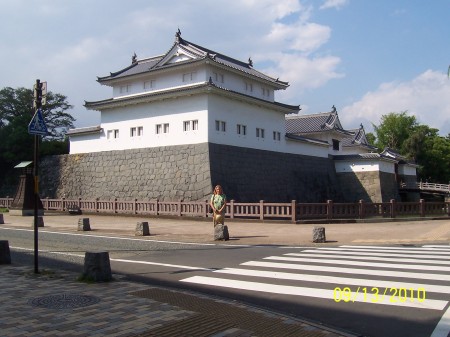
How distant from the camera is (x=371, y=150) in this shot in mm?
55594

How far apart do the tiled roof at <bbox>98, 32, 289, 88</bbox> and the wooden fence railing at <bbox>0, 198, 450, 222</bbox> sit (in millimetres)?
10438

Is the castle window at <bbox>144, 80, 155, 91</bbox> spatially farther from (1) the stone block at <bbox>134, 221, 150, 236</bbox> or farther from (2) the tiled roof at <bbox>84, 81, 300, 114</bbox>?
(1) the stone block at <bbox>134, 221, 150, 236</bbox>

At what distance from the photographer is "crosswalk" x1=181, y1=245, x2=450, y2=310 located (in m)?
6.64

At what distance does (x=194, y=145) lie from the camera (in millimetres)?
29484

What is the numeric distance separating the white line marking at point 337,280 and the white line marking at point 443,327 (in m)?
1.23

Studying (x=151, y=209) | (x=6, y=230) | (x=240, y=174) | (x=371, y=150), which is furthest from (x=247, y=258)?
(x=371, y=150)

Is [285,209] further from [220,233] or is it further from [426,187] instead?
[426,187]

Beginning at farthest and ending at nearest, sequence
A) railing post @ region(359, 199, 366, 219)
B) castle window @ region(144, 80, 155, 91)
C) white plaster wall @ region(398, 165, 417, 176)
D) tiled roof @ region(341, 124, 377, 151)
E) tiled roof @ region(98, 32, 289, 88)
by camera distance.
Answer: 1. tiled roof @ region(341, 124, 377, 151)
2. white plaster wall @ region(398, 165, 417, 176)
3. castle window @ region(144, 80, 155, 91)
4. tiled roof @ region(98, 32, 289, 88)
5. railing post @ region(359, 199, 366, 219)

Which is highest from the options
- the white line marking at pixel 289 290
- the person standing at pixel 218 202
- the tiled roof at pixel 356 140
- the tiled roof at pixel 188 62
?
the tiled roof at pixel 188 62

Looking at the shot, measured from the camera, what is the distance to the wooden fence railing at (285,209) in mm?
23203

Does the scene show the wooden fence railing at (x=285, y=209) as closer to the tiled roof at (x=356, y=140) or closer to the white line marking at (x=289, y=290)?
the white line marking at (x=289, y=290)

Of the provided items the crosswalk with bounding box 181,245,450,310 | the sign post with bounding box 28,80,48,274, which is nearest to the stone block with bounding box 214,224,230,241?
the crosswalk with bounding box 181,245,450,310

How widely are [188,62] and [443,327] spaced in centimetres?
2691

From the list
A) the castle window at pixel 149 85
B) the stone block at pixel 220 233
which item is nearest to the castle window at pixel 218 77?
the castle window at pixel 149 85
